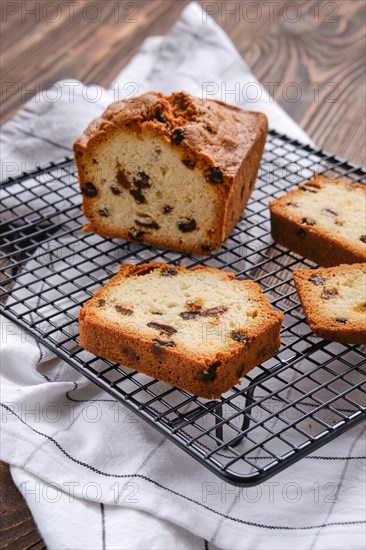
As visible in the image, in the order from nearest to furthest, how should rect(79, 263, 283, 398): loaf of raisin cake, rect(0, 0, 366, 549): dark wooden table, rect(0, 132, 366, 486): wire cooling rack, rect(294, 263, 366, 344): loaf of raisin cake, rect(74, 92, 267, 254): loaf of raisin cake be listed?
1. rect(0, 132, 366, 486): wire cooling rack
2. rect(79, 263, 283, 398): loaf of raisin cake
3. rect(294, 263, 366, 344): loaf of raisin cake
4. rect(74, 92, 267, 254): loaf of raisin cake
5. rect(0, 0, 366, 549): dark wooden table

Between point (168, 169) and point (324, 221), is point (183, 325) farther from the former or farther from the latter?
point (324, 221)

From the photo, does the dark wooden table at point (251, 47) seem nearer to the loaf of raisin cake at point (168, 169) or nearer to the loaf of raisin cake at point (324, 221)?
the loaf of raisin cake at point (324, 221)

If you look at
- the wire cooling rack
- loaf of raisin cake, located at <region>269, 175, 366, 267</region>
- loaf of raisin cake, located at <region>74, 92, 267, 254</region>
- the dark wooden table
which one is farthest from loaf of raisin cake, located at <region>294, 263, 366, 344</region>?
the dark wooden table

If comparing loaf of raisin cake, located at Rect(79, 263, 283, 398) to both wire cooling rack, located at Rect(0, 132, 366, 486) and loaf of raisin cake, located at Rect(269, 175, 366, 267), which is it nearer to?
wire cooling rack, located at Rect(0, 132, 366, 486)

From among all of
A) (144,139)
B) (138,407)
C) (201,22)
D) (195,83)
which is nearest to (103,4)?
(201,22)

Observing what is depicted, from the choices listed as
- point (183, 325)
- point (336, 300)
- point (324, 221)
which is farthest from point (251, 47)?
point (183, 325)

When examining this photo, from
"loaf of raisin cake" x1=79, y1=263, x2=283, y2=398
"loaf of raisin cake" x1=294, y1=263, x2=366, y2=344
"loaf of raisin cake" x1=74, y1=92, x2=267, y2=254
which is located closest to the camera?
"loaf of raisin cake" x1=79, y1=263, x2=283, y2=398
